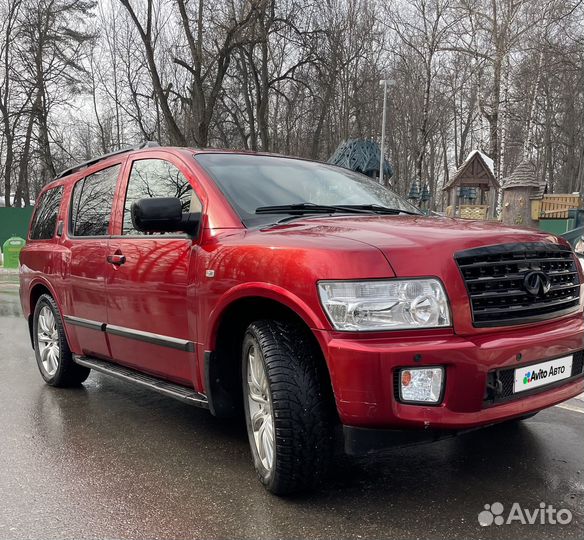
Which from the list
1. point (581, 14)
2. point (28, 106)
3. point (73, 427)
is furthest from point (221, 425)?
point (28, 106)

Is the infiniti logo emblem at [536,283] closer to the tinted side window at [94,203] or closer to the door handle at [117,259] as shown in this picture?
the door handle at [117,259]

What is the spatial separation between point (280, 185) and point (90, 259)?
154 cm

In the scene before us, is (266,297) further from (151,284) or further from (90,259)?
(90,259)

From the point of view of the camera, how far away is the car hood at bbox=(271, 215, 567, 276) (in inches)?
98.7

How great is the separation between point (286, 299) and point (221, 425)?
170cm

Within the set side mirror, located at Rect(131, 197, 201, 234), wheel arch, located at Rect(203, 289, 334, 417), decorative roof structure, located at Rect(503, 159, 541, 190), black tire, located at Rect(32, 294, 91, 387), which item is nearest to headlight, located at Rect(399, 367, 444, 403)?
wheel arch, located at Rect(203, 289, 334, 417)

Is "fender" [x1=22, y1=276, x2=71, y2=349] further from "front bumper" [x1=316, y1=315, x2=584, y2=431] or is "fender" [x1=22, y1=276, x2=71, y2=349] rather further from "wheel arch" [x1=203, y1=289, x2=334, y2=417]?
"front bumper" [x1=316, y1=315, x2=584, y2=431]

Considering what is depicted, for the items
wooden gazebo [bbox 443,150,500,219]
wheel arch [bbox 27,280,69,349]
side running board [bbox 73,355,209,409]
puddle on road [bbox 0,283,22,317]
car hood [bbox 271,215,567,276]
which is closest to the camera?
car hood [bbox 271,215,567,276]

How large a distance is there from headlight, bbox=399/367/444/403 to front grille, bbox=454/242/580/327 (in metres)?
0.31

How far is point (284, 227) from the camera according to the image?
3082mm

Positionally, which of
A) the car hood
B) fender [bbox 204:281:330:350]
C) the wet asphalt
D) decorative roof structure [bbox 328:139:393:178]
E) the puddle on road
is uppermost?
decorative roof structure [bbox 328:139:393:178]

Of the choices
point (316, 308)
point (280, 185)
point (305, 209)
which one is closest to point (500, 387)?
point (316, 308)

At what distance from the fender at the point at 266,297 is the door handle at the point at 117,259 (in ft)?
3.37

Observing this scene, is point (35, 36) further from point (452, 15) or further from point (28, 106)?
point (452, 15)
